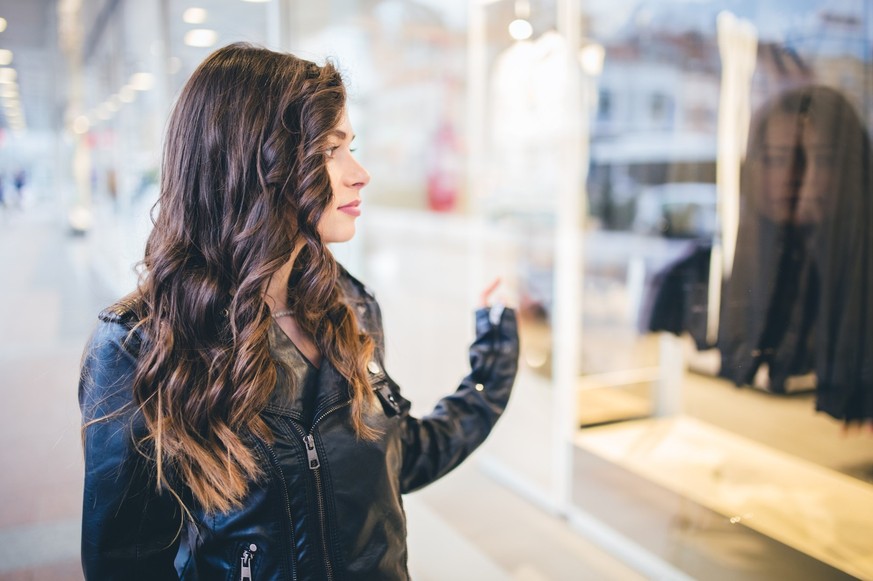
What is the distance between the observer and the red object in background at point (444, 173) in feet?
21.4

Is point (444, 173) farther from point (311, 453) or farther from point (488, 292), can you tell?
point (311, 453)

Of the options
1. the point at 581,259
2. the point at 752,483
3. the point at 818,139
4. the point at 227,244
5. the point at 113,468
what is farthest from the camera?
the point at 581,259

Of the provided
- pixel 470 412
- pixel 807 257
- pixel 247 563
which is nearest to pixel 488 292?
pixel 470 412

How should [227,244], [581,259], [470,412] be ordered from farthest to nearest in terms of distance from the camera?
[581,259] → [470,412] → [227,244]

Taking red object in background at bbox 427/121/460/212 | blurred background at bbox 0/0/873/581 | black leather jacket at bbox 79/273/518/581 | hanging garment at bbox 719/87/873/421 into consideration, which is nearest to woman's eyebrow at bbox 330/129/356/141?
black leather jacket at bbox 79/273/518/581

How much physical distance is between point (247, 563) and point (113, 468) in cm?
26

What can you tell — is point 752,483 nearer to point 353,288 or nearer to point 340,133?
point 353,288

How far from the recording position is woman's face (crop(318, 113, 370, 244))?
4.18ft

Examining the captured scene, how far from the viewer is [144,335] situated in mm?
1141

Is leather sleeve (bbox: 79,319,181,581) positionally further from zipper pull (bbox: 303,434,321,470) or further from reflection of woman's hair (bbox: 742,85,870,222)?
reflection of woman's hair (bbox: 742,85,870,222)

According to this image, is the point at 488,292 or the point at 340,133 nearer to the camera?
the point at 340,133

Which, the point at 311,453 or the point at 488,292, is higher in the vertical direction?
the point at 488,292

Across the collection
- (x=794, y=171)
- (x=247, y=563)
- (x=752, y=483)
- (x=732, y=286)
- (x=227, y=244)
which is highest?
(x=794, y=171)

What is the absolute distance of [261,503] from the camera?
115 centimetres
